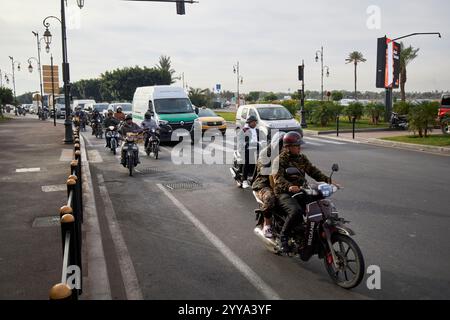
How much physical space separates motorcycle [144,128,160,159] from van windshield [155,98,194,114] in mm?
5057

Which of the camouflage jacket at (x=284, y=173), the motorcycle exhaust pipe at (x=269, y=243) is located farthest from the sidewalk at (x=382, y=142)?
the motorcycle exhaust pipe at (x=269, y=243)

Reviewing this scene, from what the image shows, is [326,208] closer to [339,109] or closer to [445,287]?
[445,287]

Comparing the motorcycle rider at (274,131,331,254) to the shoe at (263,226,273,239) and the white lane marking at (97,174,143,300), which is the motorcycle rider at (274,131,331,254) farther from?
the white lane marking at (97,174,143,300)

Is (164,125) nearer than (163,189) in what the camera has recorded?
No

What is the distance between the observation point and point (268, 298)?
479 cm

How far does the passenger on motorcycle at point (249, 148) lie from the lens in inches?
419

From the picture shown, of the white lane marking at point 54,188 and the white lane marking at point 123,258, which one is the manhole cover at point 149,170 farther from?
the white lane marking at point 123,258

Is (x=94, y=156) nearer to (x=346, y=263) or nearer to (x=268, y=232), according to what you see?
(x=268, y=232)

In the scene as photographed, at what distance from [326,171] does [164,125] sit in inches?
367

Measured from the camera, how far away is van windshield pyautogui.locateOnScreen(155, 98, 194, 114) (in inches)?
851

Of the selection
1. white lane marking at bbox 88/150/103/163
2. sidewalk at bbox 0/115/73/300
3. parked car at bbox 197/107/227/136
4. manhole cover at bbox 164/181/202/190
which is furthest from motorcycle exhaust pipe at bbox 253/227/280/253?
parked car at bbox 197/107/227/136
